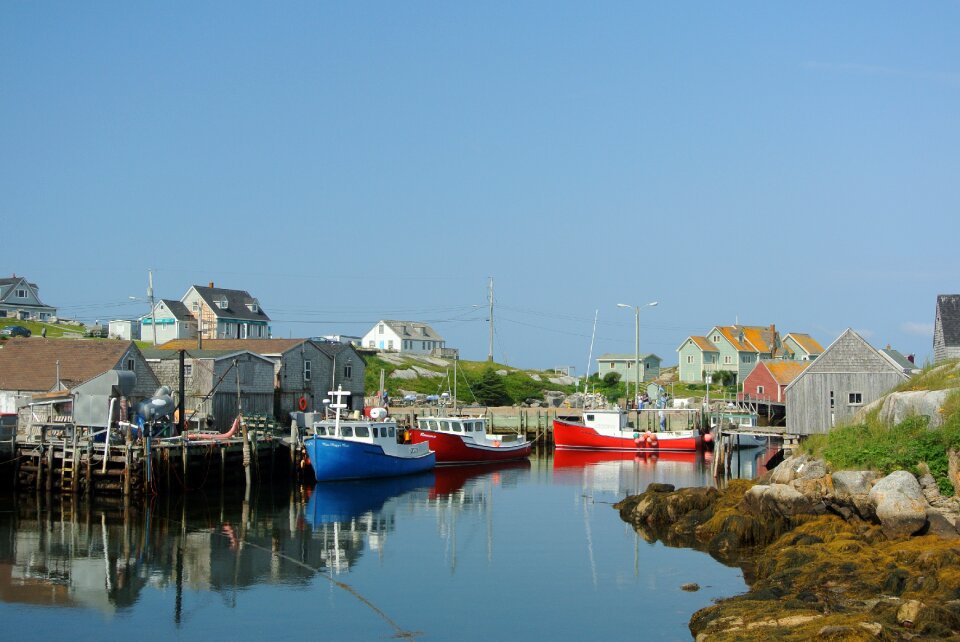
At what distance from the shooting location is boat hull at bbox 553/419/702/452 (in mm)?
64750

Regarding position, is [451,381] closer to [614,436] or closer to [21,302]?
[614,436]

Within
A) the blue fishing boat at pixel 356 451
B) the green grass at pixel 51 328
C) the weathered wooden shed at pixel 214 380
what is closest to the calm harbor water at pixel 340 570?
the blue fishing boat at pixel 356 451

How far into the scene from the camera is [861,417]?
112 ft

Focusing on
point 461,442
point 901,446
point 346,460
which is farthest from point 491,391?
point 901,446

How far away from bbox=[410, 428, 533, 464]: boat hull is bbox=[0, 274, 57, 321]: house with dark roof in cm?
7070

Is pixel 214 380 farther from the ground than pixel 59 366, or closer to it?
closer to it

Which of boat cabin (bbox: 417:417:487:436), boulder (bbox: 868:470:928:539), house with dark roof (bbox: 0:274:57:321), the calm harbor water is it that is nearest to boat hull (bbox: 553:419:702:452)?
boat cabin (bbox: 417:417:487:436)

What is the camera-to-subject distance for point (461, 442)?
55375 millimetres

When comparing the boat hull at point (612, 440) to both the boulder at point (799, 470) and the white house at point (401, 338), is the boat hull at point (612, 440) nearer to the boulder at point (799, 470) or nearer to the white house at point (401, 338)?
the boulder at point (799, 470)

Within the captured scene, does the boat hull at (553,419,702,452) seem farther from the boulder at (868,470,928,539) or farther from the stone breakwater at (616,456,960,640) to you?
the boulder at (868,470,928,539)

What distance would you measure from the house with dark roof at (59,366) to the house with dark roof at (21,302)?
6380 centimetres

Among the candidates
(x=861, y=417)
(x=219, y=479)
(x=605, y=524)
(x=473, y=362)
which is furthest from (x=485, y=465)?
(x=473, y=362)

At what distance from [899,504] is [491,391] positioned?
68.3 meters

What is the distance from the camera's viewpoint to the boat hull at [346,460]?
4478 cm
